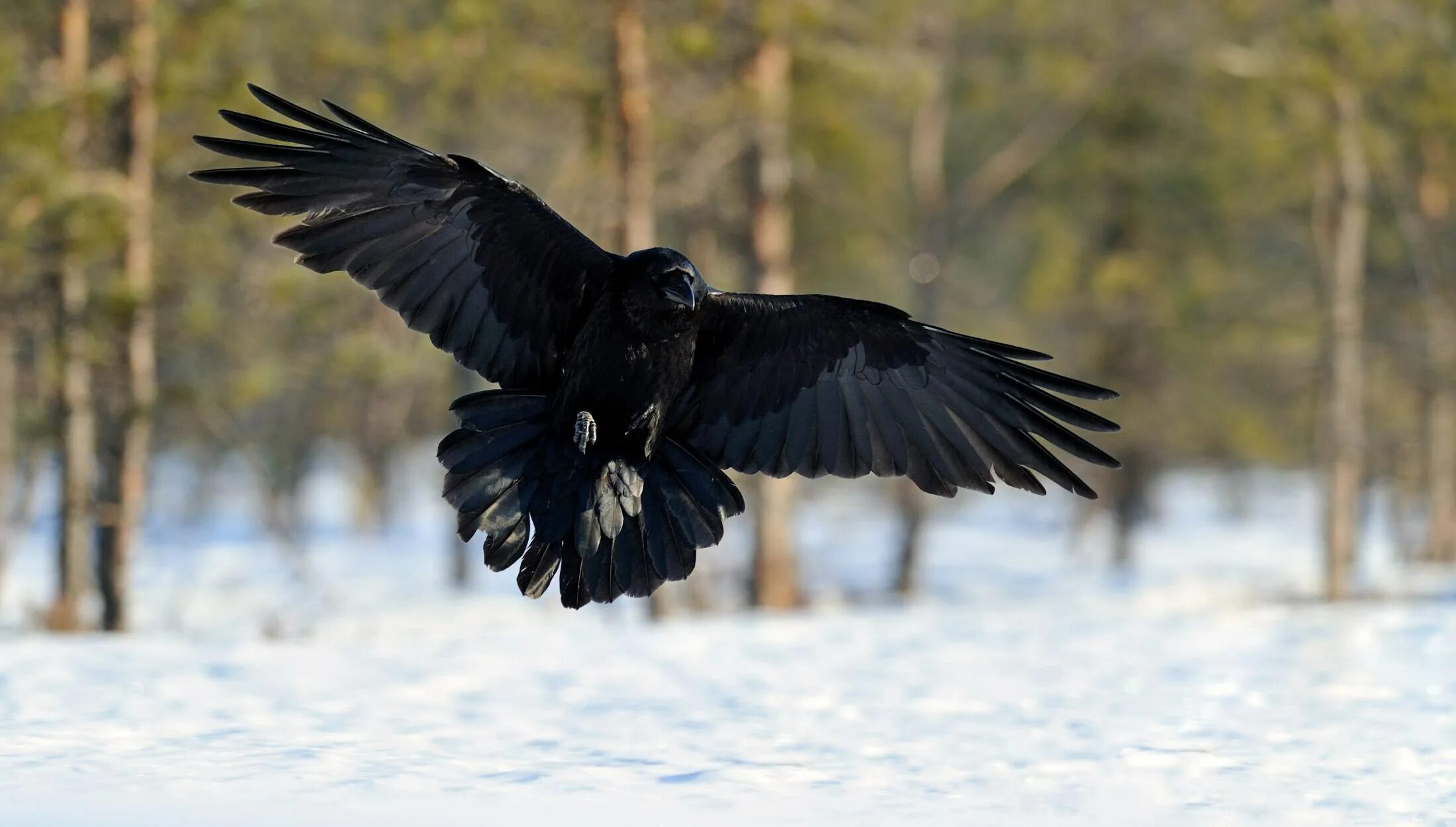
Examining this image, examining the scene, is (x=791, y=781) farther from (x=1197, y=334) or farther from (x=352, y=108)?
(x=1197, y=334)

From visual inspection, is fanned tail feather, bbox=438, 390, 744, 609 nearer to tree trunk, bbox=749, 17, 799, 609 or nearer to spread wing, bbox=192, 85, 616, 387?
spread wing, bbox=192, 85, 616, 387

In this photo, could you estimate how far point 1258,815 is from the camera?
4.70m

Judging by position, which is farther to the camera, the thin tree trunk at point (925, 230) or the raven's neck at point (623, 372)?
the thin tree trunk at point (925, 230)

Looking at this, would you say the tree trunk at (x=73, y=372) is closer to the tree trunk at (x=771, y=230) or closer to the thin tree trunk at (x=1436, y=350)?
the tree trunk at (x=771, y=230)

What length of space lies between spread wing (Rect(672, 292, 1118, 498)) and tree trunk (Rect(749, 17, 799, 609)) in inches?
341

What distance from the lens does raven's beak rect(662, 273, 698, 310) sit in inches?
195

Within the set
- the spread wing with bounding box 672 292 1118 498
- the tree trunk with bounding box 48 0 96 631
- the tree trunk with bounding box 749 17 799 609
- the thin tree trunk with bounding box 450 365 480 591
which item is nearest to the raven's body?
the spread wing with bounding box 672 292 1118 498

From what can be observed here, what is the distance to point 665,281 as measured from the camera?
502 cm

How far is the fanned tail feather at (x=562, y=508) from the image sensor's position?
522 centimetres

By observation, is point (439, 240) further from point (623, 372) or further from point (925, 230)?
point (925, 230)

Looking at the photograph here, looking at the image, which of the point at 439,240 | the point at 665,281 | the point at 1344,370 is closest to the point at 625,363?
the point at 665,281

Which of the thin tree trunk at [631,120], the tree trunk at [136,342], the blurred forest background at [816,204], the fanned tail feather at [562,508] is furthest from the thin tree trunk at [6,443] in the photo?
the fanned tail feather at [562,508]

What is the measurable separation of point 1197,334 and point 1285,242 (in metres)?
2.88

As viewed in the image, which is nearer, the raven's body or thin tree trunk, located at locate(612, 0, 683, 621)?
the raven's body
